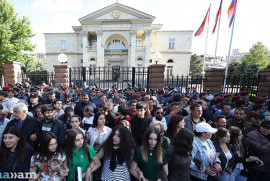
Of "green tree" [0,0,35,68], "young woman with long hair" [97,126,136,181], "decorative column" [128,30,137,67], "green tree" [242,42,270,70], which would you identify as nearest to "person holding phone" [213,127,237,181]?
"young woman with long hair" [97,126,136,181]

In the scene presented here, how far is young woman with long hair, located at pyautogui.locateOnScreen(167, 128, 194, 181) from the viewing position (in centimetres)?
250

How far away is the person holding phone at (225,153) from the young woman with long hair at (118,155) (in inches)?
72.4

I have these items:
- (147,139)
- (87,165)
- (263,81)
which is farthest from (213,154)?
(263,81)

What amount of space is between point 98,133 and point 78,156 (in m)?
0.72

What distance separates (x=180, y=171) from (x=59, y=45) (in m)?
36.0

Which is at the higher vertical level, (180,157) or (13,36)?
(13,36)

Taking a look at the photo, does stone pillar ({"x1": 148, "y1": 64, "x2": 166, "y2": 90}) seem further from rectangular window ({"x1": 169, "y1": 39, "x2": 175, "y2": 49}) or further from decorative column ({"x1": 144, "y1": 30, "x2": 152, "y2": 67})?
rectangular window ({"x1": 169, "y1": 39, "x2": 175, "y2": 49})

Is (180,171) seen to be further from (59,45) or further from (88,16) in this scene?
(59,45)

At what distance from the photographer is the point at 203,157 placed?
2738 mm

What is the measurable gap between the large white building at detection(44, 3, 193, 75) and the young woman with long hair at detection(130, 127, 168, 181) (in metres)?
27.2

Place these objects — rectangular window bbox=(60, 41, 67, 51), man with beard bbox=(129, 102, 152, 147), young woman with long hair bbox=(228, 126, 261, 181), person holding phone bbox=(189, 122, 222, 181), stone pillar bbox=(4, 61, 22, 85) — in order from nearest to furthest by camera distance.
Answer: person holding phone bbox=(189, 122, 222, 181)
young woman with long hair bbox=(228, 126, 261, 181)
man with beard bbox=(129, 102, 152, 147)
stone pillar bbox=(4, 61, 22, 85)
rectangular window bbox=(60, 41, 67, 51)

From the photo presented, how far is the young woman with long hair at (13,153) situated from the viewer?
2.39 meters

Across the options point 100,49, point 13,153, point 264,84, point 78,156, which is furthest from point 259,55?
point 13,153

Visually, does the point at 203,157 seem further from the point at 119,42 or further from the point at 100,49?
the point at 119,42
